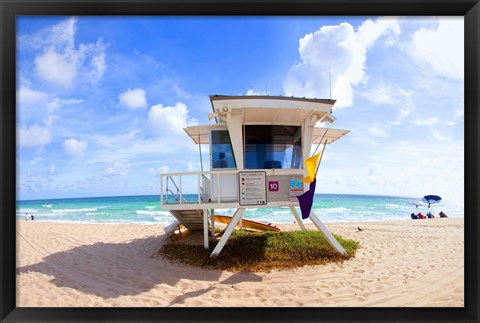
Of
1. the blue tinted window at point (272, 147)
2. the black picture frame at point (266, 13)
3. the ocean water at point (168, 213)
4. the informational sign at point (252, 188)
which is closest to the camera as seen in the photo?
the black picture frame at point (266, 13)

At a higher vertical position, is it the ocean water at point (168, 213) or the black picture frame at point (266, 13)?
the black picture frame at point (266, 13)

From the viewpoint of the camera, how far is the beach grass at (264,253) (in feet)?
20.6

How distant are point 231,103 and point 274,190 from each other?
193 centimetres

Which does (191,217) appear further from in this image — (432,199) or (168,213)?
(432,199)

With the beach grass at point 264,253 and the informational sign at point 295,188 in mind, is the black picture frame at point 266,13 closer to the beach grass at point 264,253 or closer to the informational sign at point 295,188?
the beach grass at point 264,253

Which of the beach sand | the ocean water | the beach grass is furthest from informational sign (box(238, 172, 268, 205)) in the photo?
the ocean water

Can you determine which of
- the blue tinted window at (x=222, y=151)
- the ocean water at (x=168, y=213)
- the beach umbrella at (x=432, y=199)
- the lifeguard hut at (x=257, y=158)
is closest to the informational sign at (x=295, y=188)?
the lifeguard hut at (x=257, y=158)

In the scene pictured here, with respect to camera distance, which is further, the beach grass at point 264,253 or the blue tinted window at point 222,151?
the blue tinted window at point 222,151

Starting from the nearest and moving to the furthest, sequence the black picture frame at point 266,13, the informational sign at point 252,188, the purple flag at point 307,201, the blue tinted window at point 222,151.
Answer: the black picture frame at point 266,13 → the purple flag at point 307,201 → the informational sign at point 252,188 → the blue tinted window at point 222,151

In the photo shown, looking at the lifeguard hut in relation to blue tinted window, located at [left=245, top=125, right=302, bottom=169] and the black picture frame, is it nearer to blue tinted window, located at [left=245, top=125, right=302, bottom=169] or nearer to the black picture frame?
blue tinted window, located at [left=245, top=125, right=302, bottom=169]

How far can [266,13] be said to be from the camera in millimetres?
2436

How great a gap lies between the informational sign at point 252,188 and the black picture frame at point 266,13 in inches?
149

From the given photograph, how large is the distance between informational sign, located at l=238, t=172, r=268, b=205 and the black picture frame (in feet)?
12.4
